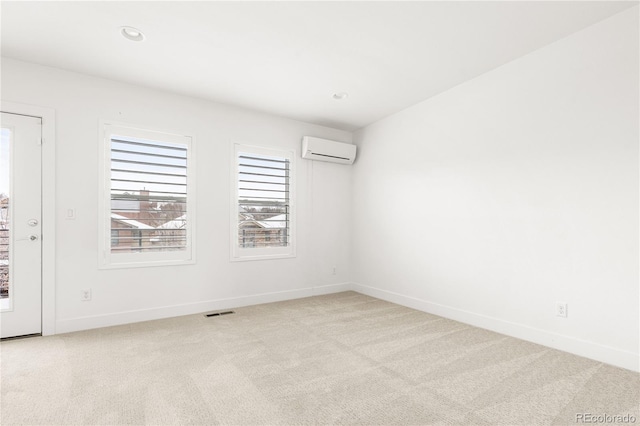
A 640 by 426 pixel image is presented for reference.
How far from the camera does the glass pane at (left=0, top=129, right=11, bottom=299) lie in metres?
3.03

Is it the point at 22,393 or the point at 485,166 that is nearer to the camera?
the point at 22,393

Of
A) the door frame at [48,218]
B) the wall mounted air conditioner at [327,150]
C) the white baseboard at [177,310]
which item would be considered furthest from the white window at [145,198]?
the wall mounted air conditioner at [327,150]

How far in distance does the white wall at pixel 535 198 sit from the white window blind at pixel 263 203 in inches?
61.9

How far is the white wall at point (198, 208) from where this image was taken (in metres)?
3.27

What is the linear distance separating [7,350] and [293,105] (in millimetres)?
3719

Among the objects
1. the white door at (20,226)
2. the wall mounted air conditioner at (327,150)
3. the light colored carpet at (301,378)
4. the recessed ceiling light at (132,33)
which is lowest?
the light colored carpet at (301,378)

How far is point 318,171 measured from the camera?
4.98 metres

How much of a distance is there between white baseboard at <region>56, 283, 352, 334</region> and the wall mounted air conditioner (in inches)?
76.4

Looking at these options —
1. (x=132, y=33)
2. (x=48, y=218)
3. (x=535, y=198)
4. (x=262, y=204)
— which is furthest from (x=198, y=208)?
(x=535, y=198)

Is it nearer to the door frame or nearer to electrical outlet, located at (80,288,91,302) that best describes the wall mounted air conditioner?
the door frame

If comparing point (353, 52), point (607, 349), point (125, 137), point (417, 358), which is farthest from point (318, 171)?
point (607, 349)

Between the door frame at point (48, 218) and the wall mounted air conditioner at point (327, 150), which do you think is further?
the wall mounted air conditioner at point (327, 150)

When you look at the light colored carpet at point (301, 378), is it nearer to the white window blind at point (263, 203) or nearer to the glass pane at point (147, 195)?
the glass pane at point (147, 195)

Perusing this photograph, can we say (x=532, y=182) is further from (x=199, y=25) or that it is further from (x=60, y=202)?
(x=60, y=202)
